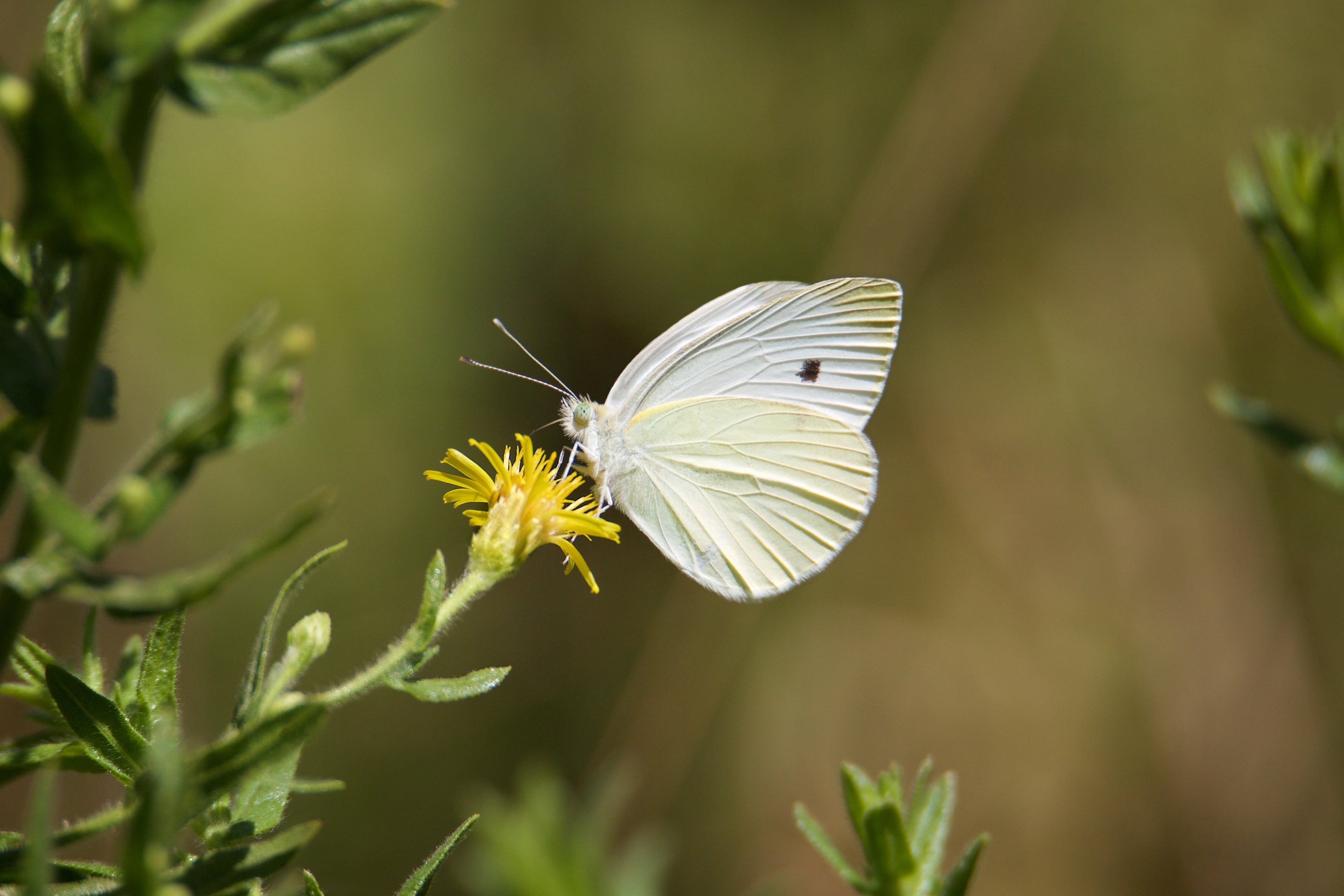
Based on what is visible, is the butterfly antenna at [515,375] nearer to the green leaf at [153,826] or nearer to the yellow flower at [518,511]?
the yellow flower at [518,511]

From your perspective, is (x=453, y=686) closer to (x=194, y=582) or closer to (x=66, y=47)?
(x=194, y=582)

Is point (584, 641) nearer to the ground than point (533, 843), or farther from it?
nearer to the ground

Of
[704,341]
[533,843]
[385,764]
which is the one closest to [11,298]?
[533,843]

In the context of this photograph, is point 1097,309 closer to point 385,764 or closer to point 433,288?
point 433,288

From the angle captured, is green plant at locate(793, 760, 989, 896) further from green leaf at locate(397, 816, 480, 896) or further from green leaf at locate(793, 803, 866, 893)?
green leaf at locate(397, 816, 480, 896)

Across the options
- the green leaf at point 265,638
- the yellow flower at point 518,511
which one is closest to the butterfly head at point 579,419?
the yellow flower at point 518,511
